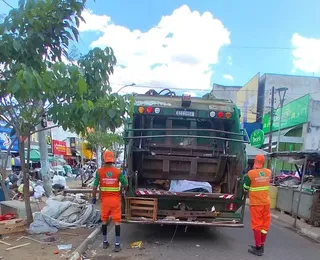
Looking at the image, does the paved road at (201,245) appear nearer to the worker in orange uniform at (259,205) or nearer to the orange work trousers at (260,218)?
the worker in orange uniform at (259,205)

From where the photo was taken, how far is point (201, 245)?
6684 millimetres

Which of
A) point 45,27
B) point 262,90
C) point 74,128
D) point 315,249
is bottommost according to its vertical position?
point 315,249

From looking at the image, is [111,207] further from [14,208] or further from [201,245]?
[14,208]

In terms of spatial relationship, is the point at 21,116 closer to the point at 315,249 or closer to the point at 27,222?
the point at 27,222

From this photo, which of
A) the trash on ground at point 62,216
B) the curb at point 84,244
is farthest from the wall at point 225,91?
the curb at point 84,244

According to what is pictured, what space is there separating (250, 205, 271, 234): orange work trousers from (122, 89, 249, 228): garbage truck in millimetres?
373

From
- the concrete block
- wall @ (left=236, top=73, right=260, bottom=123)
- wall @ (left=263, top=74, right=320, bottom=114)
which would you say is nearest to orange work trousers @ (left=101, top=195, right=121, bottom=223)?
the concrete block

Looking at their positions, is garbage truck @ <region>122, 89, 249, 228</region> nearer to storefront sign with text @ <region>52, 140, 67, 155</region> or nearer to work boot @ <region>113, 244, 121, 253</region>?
work boot @ <region>113, 244, 121, 253</region>

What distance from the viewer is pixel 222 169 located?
732 centimetres

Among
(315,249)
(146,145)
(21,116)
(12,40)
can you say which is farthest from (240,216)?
(12,40)

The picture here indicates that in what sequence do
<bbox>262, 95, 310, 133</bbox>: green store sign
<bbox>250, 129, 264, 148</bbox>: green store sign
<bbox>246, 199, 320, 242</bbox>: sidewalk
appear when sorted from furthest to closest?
<bbox>262, 95, 310, 133</bbox>: green store sign → <bbox>250, 129, 264, 148</bbox>: green store sign → <bbox>246, 199, 320, 242</bbox>: sidewalk

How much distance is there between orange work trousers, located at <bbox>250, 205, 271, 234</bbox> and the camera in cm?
619

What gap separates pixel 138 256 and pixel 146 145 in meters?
2.24

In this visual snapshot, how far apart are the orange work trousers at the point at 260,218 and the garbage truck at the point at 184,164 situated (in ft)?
1.22
